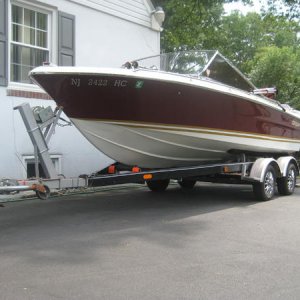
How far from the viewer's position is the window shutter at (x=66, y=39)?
440 inches

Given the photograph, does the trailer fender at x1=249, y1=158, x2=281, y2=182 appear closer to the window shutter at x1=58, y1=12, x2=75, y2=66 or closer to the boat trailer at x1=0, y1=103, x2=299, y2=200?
the boat trailer at x1=0, y1=103, x2=299, y2=200

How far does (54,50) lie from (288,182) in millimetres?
5842

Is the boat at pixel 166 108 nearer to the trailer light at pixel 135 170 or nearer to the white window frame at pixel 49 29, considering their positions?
the trailer light at pixel 135 170

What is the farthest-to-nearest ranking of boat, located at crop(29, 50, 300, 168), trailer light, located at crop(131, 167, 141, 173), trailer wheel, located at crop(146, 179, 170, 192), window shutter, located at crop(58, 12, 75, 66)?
1. window shutter, located at crop(58, 12, 75, 66)
2. trailer wheel, located at crop(146, 179, 170, 192)
3. trailer light, located at crop(131, 167, 141, 173)
4. boat, located at crop(29, 50, 300, 168)

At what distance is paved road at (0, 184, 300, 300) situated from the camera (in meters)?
4.43


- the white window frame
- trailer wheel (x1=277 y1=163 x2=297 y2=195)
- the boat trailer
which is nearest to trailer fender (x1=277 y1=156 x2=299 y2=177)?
the boat trailer

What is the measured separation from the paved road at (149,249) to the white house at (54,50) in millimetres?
1680

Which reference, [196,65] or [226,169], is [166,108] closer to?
[196,65]

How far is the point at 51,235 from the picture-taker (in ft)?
21.4

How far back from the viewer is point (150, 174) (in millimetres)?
7895

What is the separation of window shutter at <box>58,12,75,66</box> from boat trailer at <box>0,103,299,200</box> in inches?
135

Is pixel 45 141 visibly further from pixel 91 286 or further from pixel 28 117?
pixel 91 286

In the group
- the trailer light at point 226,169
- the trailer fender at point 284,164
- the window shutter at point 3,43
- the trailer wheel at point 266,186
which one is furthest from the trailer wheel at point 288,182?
the window shutter at point 3,43

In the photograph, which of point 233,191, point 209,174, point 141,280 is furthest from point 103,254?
point 233,191
